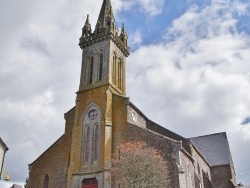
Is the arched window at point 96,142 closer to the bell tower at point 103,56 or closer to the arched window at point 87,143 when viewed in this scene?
the arched window at point 87,143

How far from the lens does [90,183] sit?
30.5 metres

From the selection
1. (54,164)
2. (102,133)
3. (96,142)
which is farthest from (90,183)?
(54,164)

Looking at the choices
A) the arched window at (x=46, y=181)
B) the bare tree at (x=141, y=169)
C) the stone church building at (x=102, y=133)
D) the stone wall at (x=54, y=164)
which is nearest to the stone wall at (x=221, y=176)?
the stone church building at (x=102, y=133)

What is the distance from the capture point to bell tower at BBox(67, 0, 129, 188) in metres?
30.7

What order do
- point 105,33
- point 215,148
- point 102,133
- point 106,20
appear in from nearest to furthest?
point 102,133, point 105,33, point 106,20, point 215,148

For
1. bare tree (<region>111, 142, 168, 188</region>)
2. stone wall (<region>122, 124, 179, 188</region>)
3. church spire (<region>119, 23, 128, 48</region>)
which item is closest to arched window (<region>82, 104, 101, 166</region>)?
stone wall (<region>122, 124, 179, 188</region>)

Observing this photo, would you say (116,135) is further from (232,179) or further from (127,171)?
(232,179)

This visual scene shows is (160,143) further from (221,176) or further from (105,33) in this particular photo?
(221,176)

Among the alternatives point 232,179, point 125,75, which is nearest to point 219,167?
point 232,179

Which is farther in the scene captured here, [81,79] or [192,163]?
Result: [81,79]

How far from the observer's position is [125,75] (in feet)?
128

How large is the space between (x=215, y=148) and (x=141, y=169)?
27158mm

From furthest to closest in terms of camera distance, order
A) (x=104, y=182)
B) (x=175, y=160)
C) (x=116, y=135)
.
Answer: (x=116, y=135) → (x=104, y=182) → (x=175, y=160)

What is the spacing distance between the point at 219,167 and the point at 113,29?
25.5m
